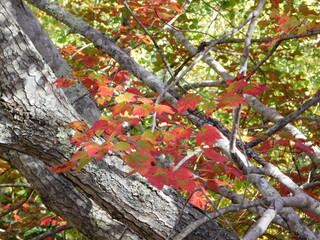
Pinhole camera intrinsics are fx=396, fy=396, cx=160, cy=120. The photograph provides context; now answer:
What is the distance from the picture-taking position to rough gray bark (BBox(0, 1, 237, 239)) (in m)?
1.59

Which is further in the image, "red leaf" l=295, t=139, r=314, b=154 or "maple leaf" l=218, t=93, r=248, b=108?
"red leaf" l=295, t=139, r=314, b=154

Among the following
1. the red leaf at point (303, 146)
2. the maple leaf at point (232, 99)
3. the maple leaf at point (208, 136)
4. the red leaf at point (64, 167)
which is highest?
the red leaf at point (303, 146)

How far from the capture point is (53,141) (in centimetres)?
163

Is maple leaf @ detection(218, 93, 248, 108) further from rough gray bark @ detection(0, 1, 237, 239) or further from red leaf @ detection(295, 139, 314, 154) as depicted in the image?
red leaf @ detection(295, 139, 314, 154)

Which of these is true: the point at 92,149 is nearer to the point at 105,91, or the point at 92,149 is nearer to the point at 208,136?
the point at 208,136

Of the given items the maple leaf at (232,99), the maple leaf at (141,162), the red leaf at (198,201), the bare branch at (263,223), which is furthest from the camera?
the red leaf at (198,201)

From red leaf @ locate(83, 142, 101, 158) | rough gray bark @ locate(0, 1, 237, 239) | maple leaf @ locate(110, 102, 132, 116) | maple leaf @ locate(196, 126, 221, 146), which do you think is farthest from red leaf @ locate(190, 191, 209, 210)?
red leaf @ locate(83, 142, 101, 158)

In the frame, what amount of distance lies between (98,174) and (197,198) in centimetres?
48

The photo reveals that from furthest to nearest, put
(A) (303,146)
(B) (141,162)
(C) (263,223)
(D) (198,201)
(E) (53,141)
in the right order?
(A) (303,146)
(D) (198,201)
(E) (53,141)
(B) (141,162)
(C) (263,223)

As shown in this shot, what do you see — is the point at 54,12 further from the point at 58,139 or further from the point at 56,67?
the point at 58,139

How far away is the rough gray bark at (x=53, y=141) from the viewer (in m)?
1.59

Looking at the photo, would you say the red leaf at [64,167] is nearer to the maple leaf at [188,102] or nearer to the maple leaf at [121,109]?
the maple leaf at [121,109]

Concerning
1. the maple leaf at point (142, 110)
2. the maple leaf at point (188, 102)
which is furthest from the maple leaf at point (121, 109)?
the maple leaf at point (188, 102)

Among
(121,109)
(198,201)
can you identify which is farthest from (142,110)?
(198,201)
